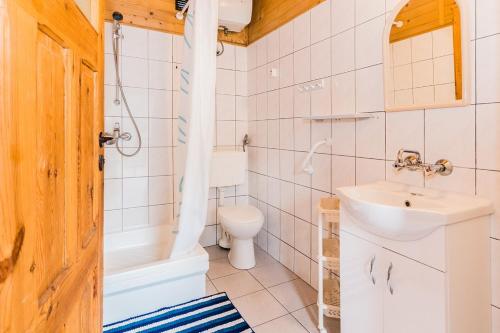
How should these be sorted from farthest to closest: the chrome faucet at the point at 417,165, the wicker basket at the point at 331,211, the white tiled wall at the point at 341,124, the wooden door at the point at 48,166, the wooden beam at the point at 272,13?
A: the wooden beam at the point at 272,13 < the wicker basket at the point at 331,211 < the chrome faucet at the point at 417,165 < the white tiled wall at the point at 341,124 < the wooden door at the point at 48,166

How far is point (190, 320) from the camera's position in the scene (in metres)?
1.64

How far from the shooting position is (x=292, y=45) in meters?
2.10

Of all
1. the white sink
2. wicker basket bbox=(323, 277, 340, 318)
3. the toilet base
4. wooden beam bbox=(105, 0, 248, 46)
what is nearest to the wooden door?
the white sink

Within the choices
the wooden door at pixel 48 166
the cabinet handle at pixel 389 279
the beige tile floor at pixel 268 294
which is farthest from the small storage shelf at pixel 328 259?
the wooden door at pixel 48 166

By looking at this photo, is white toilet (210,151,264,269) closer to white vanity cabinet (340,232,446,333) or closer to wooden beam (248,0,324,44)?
white vanity cabinet (340,232,446,333)

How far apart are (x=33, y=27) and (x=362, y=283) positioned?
1.38 metres

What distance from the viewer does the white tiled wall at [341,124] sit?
1082 mm

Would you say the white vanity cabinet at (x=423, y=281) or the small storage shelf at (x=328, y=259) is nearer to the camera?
the white vanity cabinet at (x=423, y=281)

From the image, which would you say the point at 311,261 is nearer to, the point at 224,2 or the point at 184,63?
the point at 184,63

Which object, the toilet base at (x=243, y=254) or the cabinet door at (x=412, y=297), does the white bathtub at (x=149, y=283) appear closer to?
the toilet base at (x=243, y=254)

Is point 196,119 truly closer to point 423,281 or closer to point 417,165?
point 417,165

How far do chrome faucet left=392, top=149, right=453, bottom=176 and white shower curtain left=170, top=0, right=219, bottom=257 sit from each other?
1.05 meters

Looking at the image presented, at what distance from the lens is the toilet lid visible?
2.13m

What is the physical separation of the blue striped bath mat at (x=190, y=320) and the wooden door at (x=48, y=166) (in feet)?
2.51
